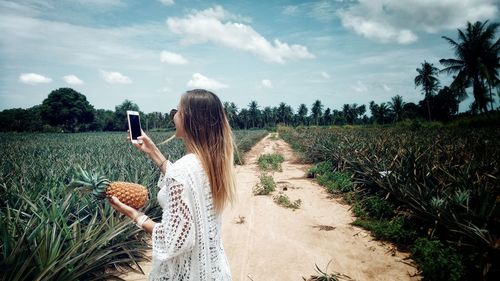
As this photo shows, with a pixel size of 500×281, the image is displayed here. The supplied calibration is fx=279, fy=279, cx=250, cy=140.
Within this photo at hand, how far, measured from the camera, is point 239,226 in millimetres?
5840

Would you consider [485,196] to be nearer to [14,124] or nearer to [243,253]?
[243,253]

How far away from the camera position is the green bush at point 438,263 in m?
3.51

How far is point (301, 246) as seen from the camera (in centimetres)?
494

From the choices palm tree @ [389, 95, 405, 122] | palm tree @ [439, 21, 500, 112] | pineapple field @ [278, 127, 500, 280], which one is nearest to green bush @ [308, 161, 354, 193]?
pineapple field @ [278, 127, 500, 280]

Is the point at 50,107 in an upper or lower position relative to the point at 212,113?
upper

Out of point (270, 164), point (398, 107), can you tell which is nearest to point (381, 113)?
point (398, 107)

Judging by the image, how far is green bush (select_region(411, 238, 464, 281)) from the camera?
11.5 ft

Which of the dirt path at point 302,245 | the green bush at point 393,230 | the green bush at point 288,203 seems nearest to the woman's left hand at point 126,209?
the dirt path at point 302,245

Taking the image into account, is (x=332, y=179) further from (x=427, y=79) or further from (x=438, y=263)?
(x=427, y=79)

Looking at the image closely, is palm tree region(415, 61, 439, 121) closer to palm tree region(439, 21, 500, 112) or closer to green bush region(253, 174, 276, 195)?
palm tree region(439, 21, 500, 112)

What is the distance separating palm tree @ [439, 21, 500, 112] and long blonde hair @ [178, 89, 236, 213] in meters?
39.4

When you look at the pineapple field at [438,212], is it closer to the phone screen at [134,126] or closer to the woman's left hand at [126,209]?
the woman's left hand at [126,209]

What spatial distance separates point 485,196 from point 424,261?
1337 mm

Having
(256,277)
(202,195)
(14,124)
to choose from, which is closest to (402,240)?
(256,277)
